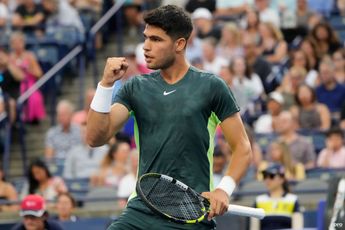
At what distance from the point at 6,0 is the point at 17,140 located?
10.6 ft

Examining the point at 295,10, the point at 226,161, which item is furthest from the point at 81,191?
the point at 295,10

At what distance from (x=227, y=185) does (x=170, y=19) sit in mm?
1024

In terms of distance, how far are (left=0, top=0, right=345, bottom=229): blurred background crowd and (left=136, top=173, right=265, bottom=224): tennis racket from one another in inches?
206

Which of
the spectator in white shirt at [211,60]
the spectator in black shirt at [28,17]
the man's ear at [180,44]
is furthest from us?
the spectator in black shirt at [28,17]

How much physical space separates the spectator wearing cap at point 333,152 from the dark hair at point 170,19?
7149mm

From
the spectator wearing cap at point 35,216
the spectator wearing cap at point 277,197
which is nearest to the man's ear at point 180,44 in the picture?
the spectator wearing cap at point 35,216

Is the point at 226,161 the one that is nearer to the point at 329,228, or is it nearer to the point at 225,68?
the point at 225,68

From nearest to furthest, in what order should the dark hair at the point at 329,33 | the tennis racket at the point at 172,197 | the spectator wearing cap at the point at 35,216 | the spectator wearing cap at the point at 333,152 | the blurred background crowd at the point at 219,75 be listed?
the tennis racket at the point at 172,197 < the spectator wearing cap at the point at 35,216 < the spectator wearing cap at the point at 333,152 < the blurred background crowd at the point at 219,75 < the dark hair at the point at 329,33

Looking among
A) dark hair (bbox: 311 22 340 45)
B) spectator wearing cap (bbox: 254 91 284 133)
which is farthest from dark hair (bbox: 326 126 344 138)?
dark hair (bbox: 311 22 340 45)

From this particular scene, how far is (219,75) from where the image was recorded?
53.7ft

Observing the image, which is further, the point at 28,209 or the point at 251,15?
the point at 251,15

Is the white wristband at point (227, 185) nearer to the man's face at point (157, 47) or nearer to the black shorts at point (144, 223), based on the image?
the black shorts at point (144, 223)

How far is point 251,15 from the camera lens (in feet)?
59.6

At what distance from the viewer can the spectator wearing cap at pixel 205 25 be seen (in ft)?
60.6
